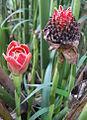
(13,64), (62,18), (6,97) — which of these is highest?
(62,18)

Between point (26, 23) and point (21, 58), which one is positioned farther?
point (26, 23)

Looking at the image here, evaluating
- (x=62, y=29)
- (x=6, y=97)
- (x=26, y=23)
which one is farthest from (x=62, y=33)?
(x=26, y=23)

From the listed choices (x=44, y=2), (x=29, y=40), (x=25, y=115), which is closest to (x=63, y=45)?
(x=44, y=2)

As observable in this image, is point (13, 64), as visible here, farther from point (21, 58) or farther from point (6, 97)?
point (6, 97)

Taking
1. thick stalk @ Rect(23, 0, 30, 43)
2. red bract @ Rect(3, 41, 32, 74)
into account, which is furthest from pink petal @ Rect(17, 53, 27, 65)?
thick stalk @ Rect(23, 0, 30, 43)

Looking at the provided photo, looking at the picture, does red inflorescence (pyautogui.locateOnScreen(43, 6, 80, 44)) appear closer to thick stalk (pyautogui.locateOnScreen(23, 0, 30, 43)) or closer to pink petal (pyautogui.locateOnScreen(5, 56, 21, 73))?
pink petal (pyautogui.locateOnScreen(5, 56, 21, 73))

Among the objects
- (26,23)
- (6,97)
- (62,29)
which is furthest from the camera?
(26,23)

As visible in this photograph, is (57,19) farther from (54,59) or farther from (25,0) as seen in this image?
(25,0)

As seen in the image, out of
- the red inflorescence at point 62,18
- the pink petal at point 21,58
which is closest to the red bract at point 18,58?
the pink petal at point 21,58
